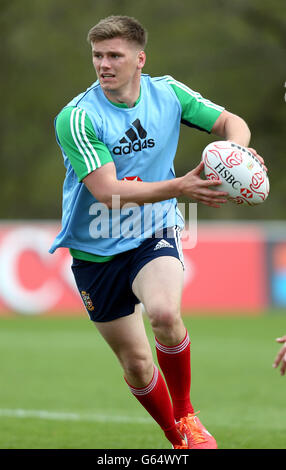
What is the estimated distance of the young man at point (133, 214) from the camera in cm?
548

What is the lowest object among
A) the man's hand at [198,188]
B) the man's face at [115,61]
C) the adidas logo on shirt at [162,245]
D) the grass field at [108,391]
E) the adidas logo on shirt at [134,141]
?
the grass field at [108,391]

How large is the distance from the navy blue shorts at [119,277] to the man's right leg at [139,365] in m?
0.07

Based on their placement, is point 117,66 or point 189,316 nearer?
point 117,66

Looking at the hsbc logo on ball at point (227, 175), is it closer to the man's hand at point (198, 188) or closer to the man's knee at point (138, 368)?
the man's hand at point (198, 188)

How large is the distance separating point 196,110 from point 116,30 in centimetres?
80

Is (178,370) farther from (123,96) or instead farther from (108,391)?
(108,391)

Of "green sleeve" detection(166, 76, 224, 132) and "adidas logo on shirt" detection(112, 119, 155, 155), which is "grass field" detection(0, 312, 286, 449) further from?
"green sleeve" detection(166, 76, 224, 132)

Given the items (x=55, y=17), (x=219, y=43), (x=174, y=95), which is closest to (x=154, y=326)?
(x=174, y=95)

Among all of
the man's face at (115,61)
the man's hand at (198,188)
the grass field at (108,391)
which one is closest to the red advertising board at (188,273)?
the grass field at (108,391)

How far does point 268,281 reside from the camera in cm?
1662
